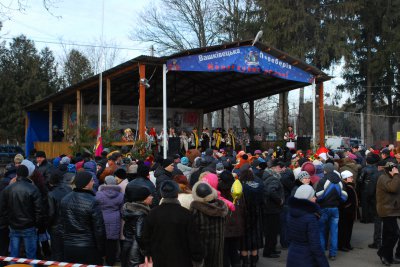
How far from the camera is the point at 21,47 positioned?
40594 millimetres

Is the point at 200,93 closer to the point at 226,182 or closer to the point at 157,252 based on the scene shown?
the point at 226,182

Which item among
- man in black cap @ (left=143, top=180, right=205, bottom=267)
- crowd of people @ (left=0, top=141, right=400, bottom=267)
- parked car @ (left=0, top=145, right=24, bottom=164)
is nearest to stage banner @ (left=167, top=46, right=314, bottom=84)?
crowd of people @ (left=0, top=141, right=400, bottom=267)

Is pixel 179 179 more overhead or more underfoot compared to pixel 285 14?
more underfoot

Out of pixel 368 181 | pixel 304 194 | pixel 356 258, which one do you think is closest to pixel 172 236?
pixel 304 194

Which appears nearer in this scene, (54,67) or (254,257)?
(254,257)

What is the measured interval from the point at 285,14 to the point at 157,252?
2587 cm

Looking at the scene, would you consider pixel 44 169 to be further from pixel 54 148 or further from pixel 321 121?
pixel 54 148

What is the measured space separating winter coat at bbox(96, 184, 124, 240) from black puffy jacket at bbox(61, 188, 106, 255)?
3.60 feet

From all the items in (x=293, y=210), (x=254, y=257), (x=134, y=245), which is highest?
(x=293, y=210)

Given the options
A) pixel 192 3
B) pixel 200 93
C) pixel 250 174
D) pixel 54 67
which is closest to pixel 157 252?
pixel 250 174

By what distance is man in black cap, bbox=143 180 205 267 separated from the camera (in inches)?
168

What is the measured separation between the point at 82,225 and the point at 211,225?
1514 mm

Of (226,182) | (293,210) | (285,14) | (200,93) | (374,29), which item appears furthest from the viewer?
(374,29)

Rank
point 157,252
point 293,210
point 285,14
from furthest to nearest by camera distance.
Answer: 1. point 285,14
2. point 293,210
3. point 157,252
